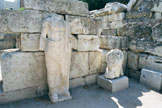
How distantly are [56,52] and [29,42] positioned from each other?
0.73m

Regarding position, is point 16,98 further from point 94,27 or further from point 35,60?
point 94,27

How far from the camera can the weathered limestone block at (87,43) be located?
3.55 metres

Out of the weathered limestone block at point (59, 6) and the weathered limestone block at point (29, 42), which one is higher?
the weathered limestone block at point (59, 6)

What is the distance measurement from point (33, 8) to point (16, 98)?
2.16 metres

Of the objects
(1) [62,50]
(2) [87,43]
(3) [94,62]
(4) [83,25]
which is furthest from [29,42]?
(3) [94,62]

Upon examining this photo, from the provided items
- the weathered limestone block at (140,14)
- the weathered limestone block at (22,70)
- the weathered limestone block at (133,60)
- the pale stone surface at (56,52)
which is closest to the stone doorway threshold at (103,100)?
the pale stone surface at (56,52)

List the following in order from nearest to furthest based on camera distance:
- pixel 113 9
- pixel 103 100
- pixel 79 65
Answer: pixel 103 100, pixel 79 65, pixel 113 9

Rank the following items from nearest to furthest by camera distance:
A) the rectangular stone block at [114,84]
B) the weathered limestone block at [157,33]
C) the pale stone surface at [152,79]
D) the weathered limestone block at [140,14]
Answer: the rectangular stone block at [114,84] → the pale stone surface at [152,79] → the weathered limestone block at [157,33] → the weathered limestone block at [140,14]

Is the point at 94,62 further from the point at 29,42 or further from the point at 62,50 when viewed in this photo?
the point at 29,42

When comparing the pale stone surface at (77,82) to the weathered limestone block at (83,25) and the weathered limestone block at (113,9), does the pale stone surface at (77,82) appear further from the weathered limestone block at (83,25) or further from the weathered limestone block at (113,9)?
the weathered limestone block at (113,9)

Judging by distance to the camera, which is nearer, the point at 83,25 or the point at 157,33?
the point at 83,25

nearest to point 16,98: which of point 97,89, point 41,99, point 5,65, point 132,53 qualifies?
point 41,99

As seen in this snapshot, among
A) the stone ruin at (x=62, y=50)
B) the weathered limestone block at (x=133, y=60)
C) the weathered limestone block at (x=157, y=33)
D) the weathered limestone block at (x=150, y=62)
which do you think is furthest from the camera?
the weathered limestone block at (x=133, y=60)

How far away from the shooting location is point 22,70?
2.82 meters
